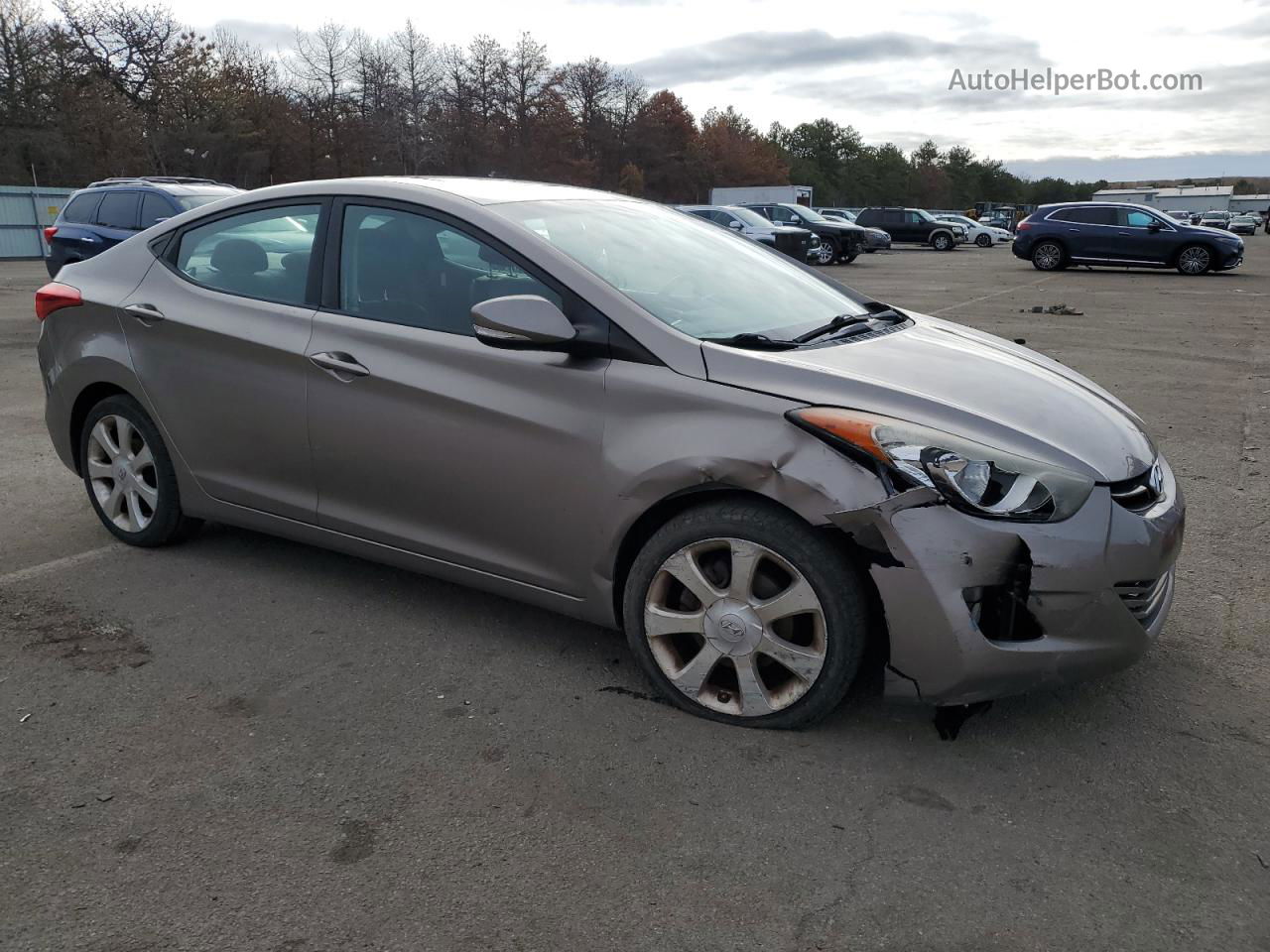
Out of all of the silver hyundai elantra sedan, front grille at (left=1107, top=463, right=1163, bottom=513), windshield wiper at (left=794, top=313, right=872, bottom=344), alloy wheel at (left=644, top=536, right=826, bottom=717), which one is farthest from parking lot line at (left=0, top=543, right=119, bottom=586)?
front grille at (left=1107, top=463, right=1163, bottom=513)

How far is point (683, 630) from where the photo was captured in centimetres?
300

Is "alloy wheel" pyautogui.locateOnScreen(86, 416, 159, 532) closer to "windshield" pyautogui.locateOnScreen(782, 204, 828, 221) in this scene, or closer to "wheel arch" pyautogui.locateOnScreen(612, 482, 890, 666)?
"wheel arch" pyautogui.locateOnScreen(612, 482, 890, 666)

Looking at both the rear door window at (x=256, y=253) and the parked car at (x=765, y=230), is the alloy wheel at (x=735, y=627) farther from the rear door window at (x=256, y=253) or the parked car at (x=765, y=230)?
the parked car at (x=765, y=230)

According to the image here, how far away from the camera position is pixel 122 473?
437 cm

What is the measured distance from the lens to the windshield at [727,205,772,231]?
2502 centimetres

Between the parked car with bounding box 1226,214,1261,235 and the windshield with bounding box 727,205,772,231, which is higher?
the windshield with bounding box 727,205,772,231

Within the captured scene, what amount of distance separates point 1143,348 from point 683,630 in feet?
31.8

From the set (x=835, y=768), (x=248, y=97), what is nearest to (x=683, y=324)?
(x=835, y=768)

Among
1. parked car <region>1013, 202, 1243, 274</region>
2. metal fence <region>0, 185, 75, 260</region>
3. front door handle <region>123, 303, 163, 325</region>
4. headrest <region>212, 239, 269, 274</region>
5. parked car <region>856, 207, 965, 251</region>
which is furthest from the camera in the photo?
parked car <region>856, 207, 965, 251</region>

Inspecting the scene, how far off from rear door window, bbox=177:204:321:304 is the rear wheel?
2437 centimetres

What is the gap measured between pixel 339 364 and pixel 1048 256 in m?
25.0

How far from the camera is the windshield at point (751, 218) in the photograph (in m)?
25.0

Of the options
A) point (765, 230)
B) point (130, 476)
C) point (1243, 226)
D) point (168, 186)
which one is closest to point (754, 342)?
point (130, 476)

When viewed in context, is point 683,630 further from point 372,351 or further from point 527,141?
point 527,141
